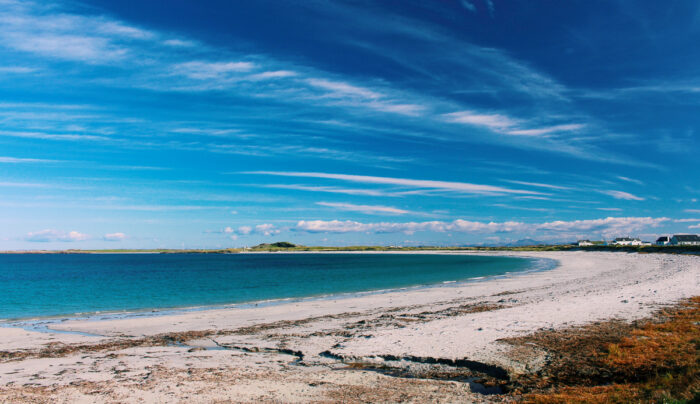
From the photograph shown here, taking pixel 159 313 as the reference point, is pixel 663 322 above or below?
above

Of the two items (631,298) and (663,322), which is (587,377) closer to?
(663,322)

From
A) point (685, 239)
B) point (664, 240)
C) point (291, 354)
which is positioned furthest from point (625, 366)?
point (664, 240)

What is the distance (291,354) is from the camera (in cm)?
1405

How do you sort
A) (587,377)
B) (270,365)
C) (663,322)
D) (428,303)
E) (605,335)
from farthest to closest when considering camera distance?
(428,303) → (663,322) → (605,335) → (270,365) → (587,377)

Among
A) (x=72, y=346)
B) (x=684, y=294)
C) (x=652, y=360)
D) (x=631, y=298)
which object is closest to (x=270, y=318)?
(x=72, y=346)

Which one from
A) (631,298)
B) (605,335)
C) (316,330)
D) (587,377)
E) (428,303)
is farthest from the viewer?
(428,303)

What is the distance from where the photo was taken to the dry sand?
10.1 metres

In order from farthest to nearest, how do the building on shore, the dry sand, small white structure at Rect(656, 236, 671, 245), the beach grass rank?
small white structure at Rect(656, 236, 671, 245), the building on shore, the dry sand, the beach grass

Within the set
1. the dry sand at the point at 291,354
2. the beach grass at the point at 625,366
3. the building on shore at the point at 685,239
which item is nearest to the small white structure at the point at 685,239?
the building on shore at the point at 685,239

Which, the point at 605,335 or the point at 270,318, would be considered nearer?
the point at 605,335

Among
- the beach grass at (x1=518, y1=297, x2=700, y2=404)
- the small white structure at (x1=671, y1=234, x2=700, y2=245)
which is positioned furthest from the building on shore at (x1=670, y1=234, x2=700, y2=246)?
the beach grass at (x1=518, y1=297, x2=700, y2=404)

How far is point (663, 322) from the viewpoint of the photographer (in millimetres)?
16188

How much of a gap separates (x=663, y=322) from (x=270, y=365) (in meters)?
14.9

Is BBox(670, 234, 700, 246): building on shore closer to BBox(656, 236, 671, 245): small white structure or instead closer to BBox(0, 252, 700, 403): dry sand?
BBox(656, 236, 671, 245): small white structure
